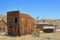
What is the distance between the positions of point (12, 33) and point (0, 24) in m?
15.3

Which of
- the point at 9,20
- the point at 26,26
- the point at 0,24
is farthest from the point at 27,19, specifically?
the point at 0,24

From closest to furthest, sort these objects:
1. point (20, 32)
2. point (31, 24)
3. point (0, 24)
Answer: point (20, 32) < point (31, 24) < point (0, 24)

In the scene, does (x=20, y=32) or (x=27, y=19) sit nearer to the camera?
(x=20, y=32)

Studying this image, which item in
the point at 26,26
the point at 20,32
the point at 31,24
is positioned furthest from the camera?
the point at 31,24

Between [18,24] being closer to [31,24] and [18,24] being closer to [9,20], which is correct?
[9,20]

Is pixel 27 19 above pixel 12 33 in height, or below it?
above

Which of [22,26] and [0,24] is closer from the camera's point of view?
[22,26]

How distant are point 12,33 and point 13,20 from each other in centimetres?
329

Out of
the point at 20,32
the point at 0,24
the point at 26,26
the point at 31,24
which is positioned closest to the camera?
the point at 20,32

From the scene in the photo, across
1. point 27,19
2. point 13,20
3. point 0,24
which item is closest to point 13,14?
point 13,20

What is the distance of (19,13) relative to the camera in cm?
4269

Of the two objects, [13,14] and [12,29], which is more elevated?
[13,14]

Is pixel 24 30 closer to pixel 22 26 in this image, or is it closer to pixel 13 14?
pixel 22 26

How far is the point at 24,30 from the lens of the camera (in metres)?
44.5
